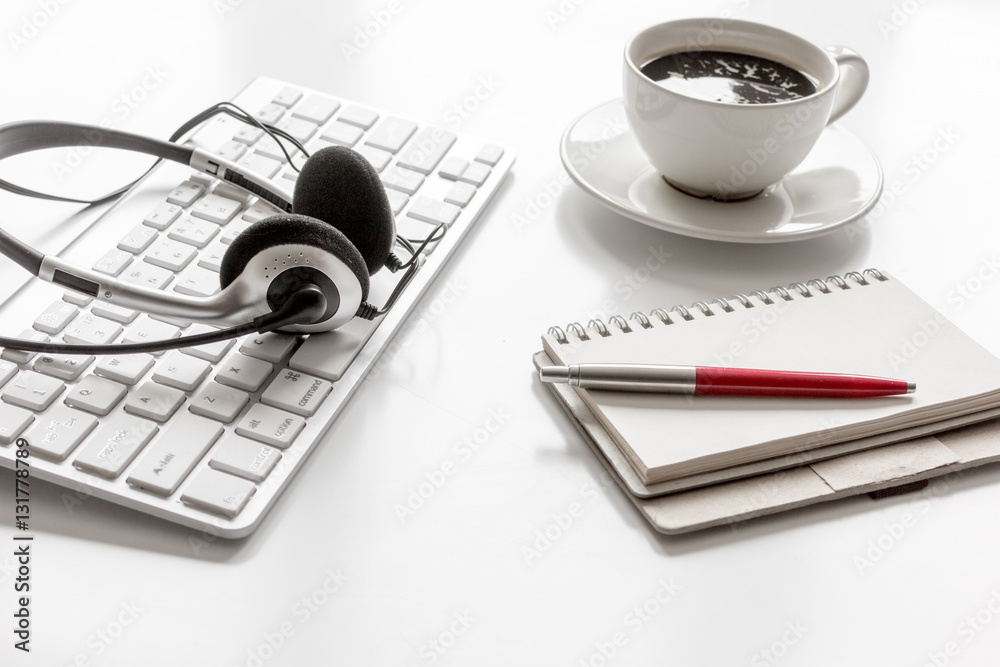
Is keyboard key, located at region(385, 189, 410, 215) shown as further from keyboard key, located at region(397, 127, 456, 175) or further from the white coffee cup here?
the white coffee cup

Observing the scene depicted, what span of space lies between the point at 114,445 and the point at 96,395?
46 millimetres

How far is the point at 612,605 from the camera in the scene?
1.61ft

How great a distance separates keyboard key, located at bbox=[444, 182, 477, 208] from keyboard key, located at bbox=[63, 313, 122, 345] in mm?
280

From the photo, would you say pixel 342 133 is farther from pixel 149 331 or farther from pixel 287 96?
pixel 149 331

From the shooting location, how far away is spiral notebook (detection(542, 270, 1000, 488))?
1.77 ft

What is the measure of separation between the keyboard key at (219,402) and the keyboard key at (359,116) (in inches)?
13.4

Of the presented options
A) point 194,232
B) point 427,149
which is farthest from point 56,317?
point 427,149

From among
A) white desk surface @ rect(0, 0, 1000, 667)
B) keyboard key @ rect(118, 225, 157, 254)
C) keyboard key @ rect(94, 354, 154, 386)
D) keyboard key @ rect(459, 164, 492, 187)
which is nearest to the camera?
white desk surface @ rect(0, 0, 1000, 667)

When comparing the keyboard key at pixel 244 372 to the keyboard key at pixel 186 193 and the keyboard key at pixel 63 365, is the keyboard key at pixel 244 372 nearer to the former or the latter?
the keyboard key at pixel 63 365

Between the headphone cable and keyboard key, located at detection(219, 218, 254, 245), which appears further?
keyboard key, located at detection(219, 218, 254, 245)

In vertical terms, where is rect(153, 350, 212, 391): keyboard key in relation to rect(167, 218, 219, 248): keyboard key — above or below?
above

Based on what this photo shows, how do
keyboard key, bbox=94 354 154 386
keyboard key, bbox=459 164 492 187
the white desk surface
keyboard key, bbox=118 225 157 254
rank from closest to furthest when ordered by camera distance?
the white desk surface, keyboard key, bbox=94 354 154 386, keyboard key, bbox=118 225 157 254, keyboard key, bbox=459 164 492 187

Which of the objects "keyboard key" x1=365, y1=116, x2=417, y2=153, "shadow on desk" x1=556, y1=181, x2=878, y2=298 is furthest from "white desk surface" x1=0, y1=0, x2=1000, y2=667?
"keyboard key" x1=365, y1=116, x2=417, y2=153

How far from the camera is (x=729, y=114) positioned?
2.19 ft
